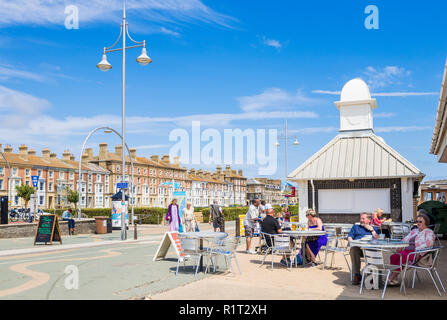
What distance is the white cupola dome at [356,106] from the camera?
2120 cm

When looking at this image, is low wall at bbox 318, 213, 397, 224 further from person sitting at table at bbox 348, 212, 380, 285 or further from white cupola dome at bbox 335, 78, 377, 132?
person sitting at table at bbox 348, 212, 380, 285

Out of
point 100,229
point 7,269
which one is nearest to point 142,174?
point 100,229

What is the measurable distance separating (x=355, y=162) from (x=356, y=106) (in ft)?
11.6

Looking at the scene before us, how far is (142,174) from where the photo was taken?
93188mm

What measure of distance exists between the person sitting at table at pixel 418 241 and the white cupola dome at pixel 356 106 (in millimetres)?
13424

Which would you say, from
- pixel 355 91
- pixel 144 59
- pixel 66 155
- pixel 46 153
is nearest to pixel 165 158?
pixel 66 155

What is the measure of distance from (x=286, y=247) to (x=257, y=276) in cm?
131

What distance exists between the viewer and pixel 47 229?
717 inches

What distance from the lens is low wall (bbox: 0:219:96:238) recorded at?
71.1ft

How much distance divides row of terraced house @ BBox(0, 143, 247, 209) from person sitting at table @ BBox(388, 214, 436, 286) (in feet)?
132

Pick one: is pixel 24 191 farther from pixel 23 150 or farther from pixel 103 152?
pixel 103 152

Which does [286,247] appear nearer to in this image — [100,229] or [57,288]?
[57,288]

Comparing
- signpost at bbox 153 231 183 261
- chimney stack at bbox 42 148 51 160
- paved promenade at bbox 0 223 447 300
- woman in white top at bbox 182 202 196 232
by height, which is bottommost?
paved promenade at bbox 0 223 447 300

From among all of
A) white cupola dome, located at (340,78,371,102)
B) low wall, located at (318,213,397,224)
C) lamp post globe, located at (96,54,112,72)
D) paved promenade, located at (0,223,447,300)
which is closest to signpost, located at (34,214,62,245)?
paved promenade, located at (0,223,447,300)
